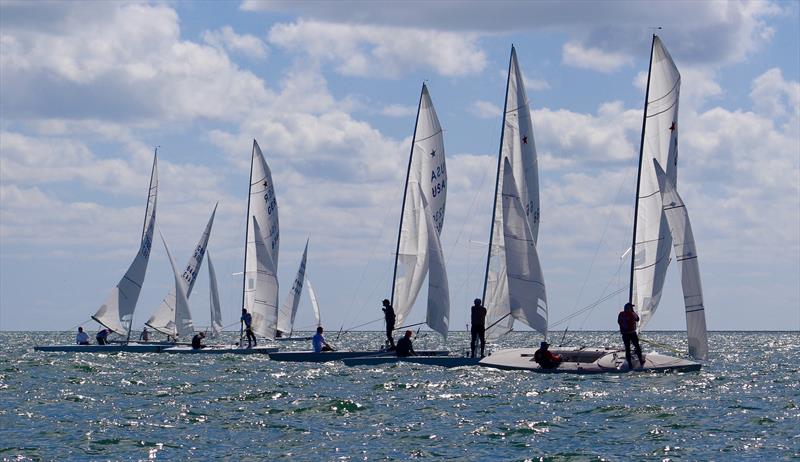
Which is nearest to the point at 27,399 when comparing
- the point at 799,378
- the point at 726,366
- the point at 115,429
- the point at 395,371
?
the point at 115,429

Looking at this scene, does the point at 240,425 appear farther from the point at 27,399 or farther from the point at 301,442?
the point at 27,399

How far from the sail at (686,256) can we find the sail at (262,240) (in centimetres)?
2174

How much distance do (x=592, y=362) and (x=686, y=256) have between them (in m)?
3.64

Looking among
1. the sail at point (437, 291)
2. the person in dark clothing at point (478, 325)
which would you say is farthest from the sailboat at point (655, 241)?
the sail at point (437, 291)

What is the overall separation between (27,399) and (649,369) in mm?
15092

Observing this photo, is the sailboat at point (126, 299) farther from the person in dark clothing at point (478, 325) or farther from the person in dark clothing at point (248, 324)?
the person in dark clothing at point (478, 325)

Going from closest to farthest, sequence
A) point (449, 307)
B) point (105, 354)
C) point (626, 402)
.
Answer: point (626, 402) → point (449, 307) → point (105, 354)

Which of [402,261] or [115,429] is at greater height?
[402,261]

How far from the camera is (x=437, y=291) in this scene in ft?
126

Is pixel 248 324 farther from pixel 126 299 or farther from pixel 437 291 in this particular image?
pixel 437 291

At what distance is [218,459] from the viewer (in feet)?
63.1

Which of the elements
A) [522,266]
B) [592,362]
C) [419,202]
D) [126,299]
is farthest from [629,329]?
[126,299]

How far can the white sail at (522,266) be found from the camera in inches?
1410

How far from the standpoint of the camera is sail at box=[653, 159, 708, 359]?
32938mm
